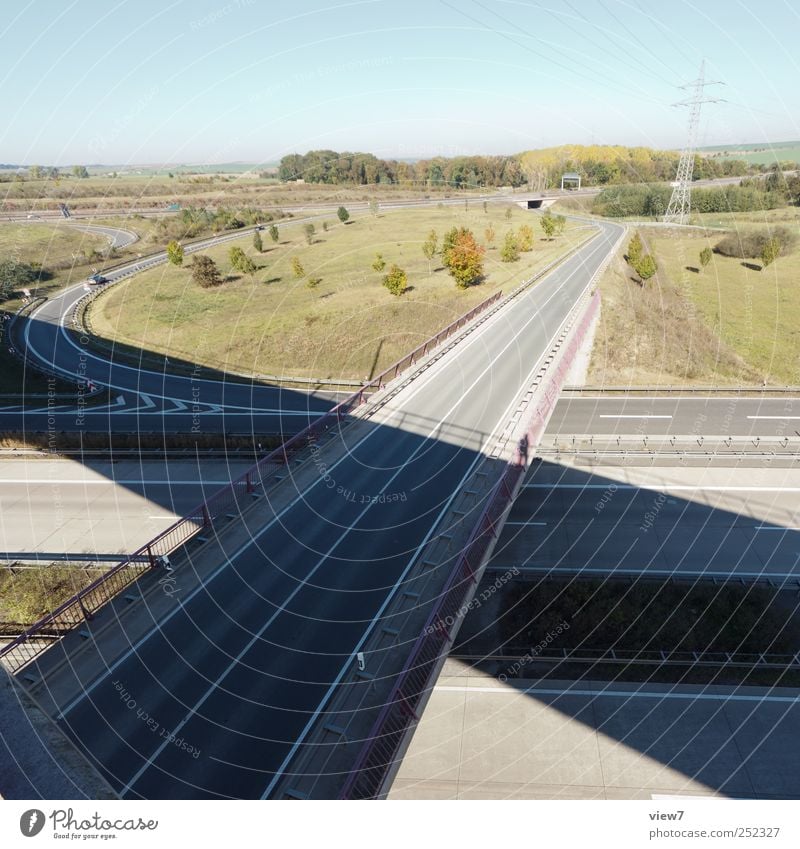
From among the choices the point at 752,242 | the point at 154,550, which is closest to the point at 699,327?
the point at 752,242

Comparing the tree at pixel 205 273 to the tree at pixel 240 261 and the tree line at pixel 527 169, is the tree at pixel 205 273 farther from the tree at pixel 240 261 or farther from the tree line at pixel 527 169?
the tree line at pixel 527 169

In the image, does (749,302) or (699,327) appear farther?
(749,302)

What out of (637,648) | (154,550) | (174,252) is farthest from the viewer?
(174,252)

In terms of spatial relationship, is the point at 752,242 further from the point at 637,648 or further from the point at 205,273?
the point at 205,273

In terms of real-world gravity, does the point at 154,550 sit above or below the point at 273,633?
below

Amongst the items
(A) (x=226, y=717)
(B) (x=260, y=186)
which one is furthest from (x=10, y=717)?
(B) (x=260, y=186)

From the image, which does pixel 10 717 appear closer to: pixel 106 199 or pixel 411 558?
Result: pixel 411 558
